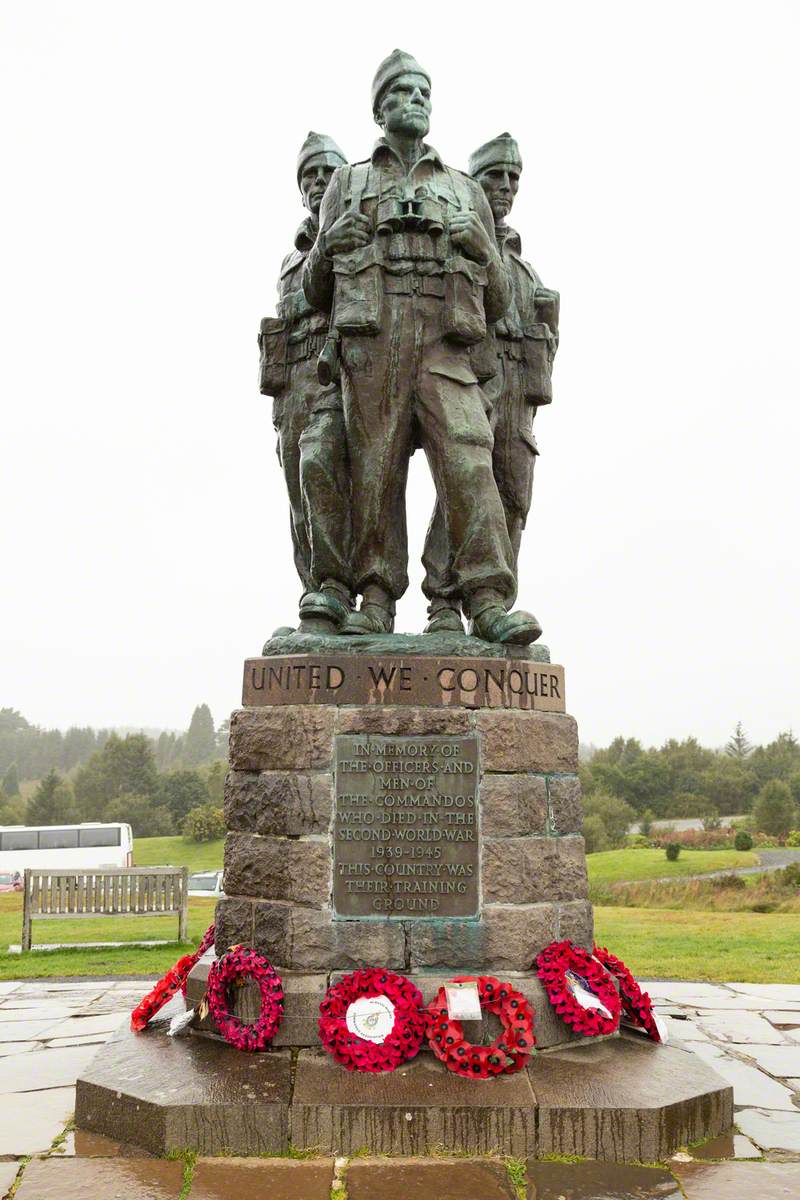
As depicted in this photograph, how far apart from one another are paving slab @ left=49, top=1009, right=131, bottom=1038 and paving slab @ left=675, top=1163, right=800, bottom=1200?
3174 millimetres

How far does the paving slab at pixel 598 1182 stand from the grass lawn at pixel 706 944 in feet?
15.0

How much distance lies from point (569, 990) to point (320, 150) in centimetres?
453

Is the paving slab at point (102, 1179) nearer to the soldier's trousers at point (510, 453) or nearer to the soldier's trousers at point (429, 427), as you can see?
the soldier's trousers at point (429, 427)

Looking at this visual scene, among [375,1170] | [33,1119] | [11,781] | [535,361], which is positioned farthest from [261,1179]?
[11,781]

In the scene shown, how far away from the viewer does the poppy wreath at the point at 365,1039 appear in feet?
12.9

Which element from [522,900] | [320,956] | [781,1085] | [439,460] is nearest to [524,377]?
[439,460]

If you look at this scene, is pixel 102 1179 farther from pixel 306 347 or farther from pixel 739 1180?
pixel 306 347

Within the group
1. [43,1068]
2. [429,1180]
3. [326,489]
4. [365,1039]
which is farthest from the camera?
[326,489]

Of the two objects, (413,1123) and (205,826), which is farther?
(205,826)

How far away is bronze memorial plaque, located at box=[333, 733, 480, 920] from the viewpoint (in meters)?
4.39

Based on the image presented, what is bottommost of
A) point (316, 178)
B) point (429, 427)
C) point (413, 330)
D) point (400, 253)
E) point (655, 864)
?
point (655, 864)

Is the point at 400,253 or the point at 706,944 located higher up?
the point at 400,253

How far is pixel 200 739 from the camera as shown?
109 m

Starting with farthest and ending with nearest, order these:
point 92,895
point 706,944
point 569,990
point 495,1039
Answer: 1. point 92,895
2. point 706,944
3. point 569,990
4. point 495,1039
